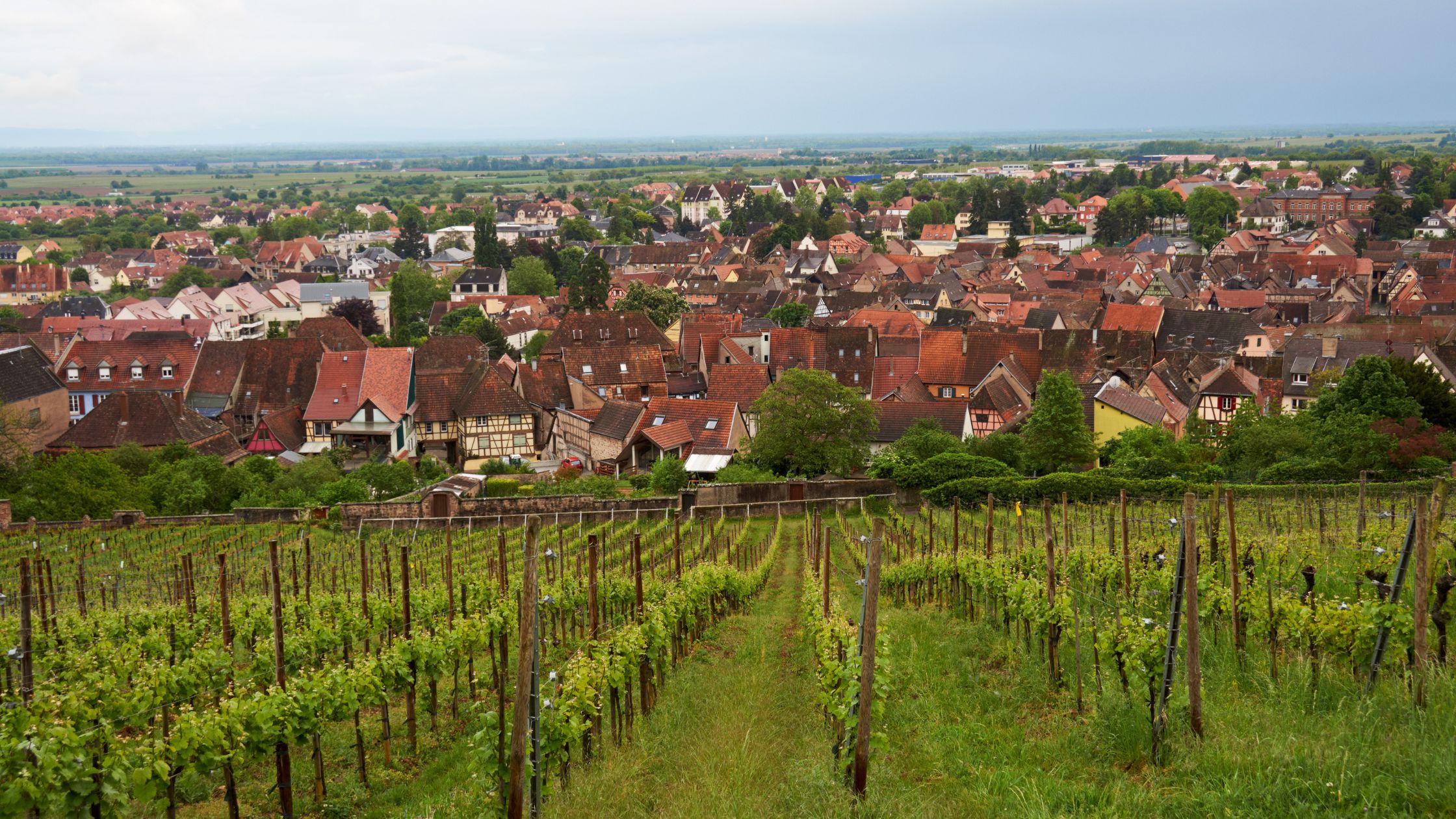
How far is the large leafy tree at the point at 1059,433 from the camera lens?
39.3 m

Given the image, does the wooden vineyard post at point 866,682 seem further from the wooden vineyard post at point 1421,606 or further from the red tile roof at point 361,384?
the red tile roof at point 361,384

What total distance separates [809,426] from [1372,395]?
18016 millimetres

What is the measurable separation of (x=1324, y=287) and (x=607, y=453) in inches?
2820

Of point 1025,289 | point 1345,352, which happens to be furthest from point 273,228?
point 1345,352

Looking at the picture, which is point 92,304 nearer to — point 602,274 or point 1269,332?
point 602,274

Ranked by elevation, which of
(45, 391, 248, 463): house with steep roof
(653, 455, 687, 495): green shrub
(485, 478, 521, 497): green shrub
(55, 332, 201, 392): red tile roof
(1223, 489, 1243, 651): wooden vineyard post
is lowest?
(485, 478, 521, 497): green shrub

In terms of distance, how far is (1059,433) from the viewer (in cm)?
→ 3950

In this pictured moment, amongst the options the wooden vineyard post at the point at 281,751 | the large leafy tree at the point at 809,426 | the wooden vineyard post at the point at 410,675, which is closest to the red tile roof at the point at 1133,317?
the large leafy tree at the point at 809,426

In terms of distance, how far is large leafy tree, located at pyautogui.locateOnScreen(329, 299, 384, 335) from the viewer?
79438 millimetres

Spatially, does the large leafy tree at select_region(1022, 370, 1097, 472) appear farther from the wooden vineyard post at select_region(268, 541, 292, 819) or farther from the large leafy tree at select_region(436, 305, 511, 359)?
the large leafy tree at select_region(436, 305, 511, 359)

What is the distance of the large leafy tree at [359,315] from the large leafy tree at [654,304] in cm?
1695

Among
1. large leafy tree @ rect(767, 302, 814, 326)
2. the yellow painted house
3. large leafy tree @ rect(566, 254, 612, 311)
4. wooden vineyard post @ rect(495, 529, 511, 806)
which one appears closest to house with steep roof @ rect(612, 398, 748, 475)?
the yellow painted house

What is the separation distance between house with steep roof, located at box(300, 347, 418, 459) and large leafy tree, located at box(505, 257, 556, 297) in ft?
156

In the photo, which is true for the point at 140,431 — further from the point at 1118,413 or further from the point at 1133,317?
the point at 1133,317
